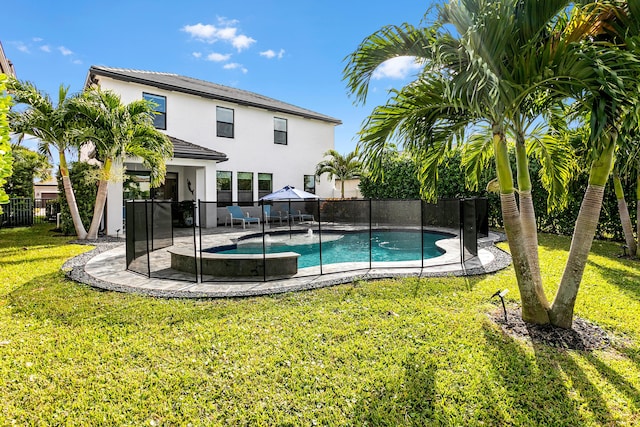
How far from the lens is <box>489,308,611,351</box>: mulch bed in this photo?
401 cm

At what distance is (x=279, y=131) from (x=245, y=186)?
4382 mm

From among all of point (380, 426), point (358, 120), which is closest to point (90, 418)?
point (380, 426)

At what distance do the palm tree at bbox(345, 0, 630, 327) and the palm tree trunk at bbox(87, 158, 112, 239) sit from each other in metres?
10.5

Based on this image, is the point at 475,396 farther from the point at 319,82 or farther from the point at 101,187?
the point at 319,82

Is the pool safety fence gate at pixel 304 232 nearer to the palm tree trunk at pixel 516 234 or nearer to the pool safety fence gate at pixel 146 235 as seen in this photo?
the pool safety fence gate at pixel 146 235

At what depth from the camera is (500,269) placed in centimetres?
755

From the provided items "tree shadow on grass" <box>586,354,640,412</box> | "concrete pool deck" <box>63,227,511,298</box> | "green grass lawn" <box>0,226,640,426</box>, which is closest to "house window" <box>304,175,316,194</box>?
"concrete pool deck" <box>63,227,511,298</box>

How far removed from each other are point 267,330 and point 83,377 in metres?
2.03

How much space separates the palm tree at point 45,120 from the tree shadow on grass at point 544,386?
1287cm

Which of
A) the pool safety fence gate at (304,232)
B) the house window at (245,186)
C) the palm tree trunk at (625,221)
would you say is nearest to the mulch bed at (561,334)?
the pool safety fence gate at (304,232)

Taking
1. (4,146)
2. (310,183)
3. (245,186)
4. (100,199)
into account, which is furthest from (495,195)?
(100,199)

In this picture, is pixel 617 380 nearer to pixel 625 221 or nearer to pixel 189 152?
pixel 625 221

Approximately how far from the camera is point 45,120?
423 inches

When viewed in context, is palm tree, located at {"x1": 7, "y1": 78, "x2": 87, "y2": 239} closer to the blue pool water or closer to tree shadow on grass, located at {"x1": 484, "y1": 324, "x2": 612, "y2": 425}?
the blue pool water
